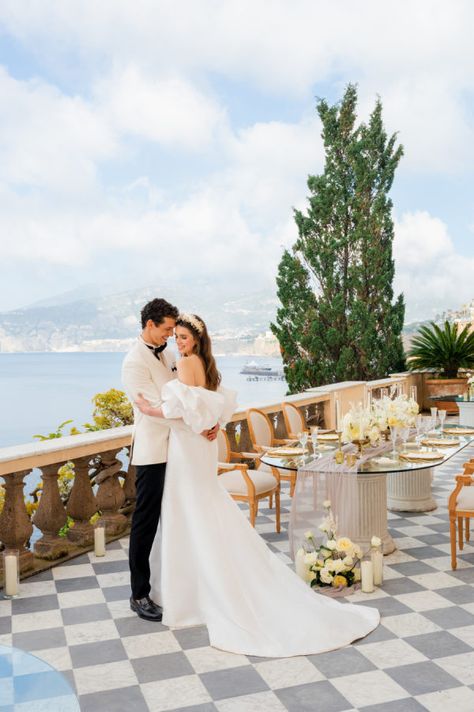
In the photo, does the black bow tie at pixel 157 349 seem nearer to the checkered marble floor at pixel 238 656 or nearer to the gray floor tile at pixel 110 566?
the checkered marble floor at pixel 238 656

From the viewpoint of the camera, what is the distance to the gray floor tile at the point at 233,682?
2797 mm

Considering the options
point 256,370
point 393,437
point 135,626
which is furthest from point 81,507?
point 256,370

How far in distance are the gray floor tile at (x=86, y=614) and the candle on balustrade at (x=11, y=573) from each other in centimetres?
36

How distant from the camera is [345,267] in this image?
13336 mm

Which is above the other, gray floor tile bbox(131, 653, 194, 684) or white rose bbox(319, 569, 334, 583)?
white rose bbox(319, 569, 334, 583)

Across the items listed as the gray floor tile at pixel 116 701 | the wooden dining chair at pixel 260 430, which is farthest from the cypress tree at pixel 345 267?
the gray floor tile at pixel 116 701

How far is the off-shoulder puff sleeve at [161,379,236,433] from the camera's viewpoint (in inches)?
135

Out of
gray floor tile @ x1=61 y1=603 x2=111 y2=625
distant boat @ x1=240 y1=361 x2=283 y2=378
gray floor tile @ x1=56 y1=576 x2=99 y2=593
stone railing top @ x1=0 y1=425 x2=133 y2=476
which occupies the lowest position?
gray floor tile @ x1=61 y1=603 x2=111 y2=625

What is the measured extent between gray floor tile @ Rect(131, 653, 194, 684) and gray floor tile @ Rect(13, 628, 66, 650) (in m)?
0.43

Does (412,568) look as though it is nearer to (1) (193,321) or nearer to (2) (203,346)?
(2) (203,346)

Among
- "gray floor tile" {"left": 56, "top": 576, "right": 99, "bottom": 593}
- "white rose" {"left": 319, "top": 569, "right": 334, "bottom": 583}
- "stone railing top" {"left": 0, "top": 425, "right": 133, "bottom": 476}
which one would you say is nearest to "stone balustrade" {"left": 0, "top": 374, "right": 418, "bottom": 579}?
"stone railing top" {"left": 0, "top": 425, "right": 133, "bottom": 476}

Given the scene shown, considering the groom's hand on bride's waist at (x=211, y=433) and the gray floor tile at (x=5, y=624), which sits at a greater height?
the groom's hand on bride's waist at (x=211, y=433)

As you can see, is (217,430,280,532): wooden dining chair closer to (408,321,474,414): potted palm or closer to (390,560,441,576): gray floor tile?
(390,560,441,576): gray floor tile

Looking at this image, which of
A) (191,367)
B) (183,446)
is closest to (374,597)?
(183,446)
